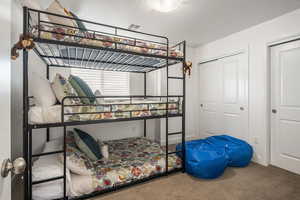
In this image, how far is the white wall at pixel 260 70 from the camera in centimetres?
236

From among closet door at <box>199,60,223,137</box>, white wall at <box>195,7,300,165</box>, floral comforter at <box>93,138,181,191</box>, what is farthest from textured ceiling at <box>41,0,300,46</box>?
floral comforter at <box>93,138,181,191</box>

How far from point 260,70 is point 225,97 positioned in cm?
85

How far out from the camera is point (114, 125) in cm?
328

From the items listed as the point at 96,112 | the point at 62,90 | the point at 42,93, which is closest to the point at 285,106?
the point at 96,112

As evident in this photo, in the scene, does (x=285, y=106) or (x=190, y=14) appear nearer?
(x=190, y=14)

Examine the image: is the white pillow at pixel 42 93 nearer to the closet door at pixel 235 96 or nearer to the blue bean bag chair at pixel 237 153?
the blue bean bag chair at pixel 237 153

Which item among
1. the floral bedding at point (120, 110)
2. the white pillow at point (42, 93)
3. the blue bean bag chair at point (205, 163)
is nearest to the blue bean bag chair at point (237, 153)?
the blue bean bag chair at point (205, 163)

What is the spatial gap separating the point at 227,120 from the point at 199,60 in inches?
61.7

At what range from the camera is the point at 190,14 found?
2.24 m

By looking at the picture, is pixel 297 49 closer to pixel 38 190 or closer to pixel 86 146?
pixel 86 146

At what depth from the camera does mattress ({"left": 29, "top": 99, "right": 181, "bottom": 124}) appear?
57.3 inches

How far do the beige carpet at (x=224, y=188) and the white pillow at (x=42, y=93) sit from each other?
1.16m

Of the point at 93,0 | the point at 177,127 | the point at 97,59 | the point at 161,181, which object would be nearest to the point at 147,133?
the point at 177,127

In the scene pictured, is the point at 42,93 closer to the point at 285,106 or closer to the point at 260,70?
the point at 260,70
